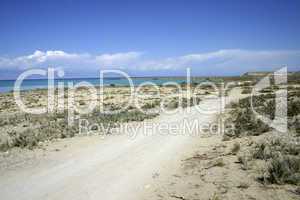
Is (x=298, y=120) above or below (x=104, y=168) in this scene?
above

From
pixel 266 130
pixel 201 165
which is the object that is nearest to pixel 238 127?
pixel 266 130

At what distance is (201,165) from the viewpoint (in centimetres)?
921

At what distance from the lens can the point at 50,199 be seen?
6762mm

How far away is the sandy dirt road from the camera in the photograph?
7.17m

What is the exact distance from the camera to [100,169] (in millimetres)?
8867

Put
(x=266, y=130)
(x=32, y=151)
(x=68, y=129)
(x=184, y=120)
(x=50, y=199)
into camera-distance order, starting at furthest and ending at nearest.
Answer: (x=184, y=120) < (x=68, y=129) < (x=266, y=130) < (x=32, y=151) < (x=50, y=199)

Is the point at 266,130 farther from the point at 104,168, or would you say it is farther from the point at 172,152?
the point at 104,168

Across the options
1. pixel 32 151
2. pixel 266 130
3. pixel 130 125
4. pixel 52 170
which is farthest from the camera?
pixel 130 125

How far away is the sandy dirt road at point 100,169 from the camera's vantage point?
717cm

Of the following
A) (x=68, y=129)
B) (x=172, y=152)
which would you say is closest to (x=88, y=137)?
(x=68, y=129)

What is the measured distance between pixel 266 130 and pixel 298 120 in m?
2.49

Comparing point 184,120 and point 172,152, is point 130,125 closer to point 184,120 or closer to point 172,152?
point 184,120

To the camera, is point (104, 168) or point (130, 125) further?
point (130, 125)

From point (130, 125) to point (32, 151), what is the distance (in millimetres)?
6471
